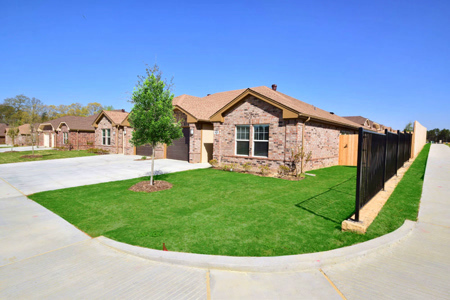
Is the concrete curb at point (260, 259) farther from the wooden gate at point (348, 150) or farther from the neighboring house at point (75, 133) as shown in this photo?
the neighboring house at point (75, 133)

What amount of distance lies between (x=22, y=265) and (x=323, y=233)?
5393 mm

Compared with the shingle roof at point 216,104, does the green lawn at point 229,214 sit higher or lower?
lower

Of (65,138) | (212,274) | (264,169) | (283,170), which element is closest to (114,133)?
(65,138)

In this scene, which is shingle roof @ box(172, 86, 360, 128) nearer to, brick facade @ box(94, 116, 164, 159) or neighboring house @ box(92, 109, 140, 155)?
brick facade @ box(94, 116, 164, 159)

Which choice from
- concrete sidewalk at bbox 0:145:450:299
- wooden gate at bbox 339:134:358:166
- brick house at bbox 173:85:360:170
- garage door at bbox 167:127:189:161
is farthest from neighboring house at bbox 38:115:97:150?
concrete sidewalk at bbox 0:145:450:299

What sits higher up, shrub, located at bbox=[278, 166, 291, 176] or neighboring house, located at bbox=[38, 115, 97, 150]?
neighboring house, located at bbox=[38, 115, 97, 150]

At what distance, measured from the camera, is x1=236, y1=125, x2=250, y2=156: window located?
13478 millimetres

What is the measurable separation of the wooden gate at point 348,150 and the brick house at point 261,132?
0.37 m

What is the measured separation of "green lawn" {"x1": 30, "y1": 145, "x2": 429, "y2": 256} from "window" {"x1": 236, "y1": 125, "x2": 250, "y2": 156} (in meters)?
4.41

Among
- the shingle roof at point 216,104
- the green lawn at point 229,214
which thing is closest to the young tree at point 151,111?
the green lawn at point 229,214

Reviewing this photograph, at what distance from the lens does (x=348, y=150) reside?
54.6ft

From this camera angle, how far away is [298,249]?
3.92 m

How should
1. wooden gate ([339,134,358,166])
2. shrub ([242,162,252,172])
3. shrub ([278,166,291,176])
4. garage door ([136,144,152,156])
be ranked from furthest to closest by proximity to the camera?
garage door ([136,144,152,156]) → wooden gate ([339,134,358,166]) → shrub ([242,162,252,172]) → shrub ([278,166,291,176])

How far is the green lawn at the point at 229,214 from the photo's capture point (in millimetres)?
4223
